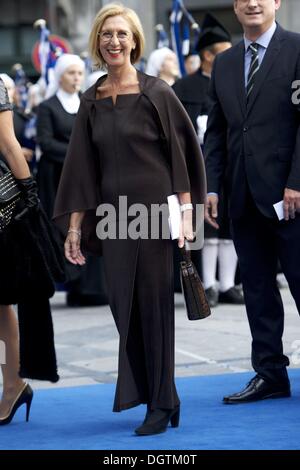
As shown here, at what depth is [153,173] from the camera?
5.83m

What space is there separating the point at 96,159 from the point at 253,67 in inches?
38.5

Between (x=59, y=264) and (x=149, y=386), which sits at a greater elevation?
(x=59, y=264)

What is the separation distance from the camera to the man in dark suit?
6270 millimetres

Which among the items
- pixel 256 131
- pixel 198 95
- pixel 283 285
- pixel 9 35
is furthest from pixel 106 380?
pixel 9 35

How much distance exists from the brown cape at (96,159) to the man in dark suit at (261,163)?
48 centimetres

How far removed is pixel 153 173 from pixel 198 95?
502 centimetres

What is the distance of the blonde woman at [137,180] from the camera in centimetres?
582

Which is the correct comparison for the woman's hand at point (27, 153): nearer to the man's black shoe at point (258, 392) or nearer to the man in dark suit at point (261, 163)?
the man in dark suit at point (261, 163)

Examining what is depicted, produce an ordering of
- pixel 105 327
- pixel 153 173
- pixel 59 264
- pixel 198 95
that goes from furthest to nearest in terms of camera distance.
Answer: pixel 198 95
pixel 105 327
pixel 59 264
pixel 153 173

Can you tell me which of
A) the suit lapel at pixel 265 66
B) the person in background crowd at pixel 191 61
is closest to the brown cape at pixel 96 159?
the suit lapel at pixel 265 66

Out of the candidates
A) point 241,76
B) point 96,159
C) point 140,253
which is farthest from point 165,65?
point 140,253

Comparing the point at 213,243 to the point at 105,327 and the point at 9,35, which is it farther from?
the point at 9,35

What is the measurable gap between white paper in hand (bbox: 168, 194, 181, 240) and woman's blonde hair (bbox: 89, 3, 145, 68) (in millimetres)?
717

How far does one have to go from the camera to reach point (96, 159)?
6.01 meters
